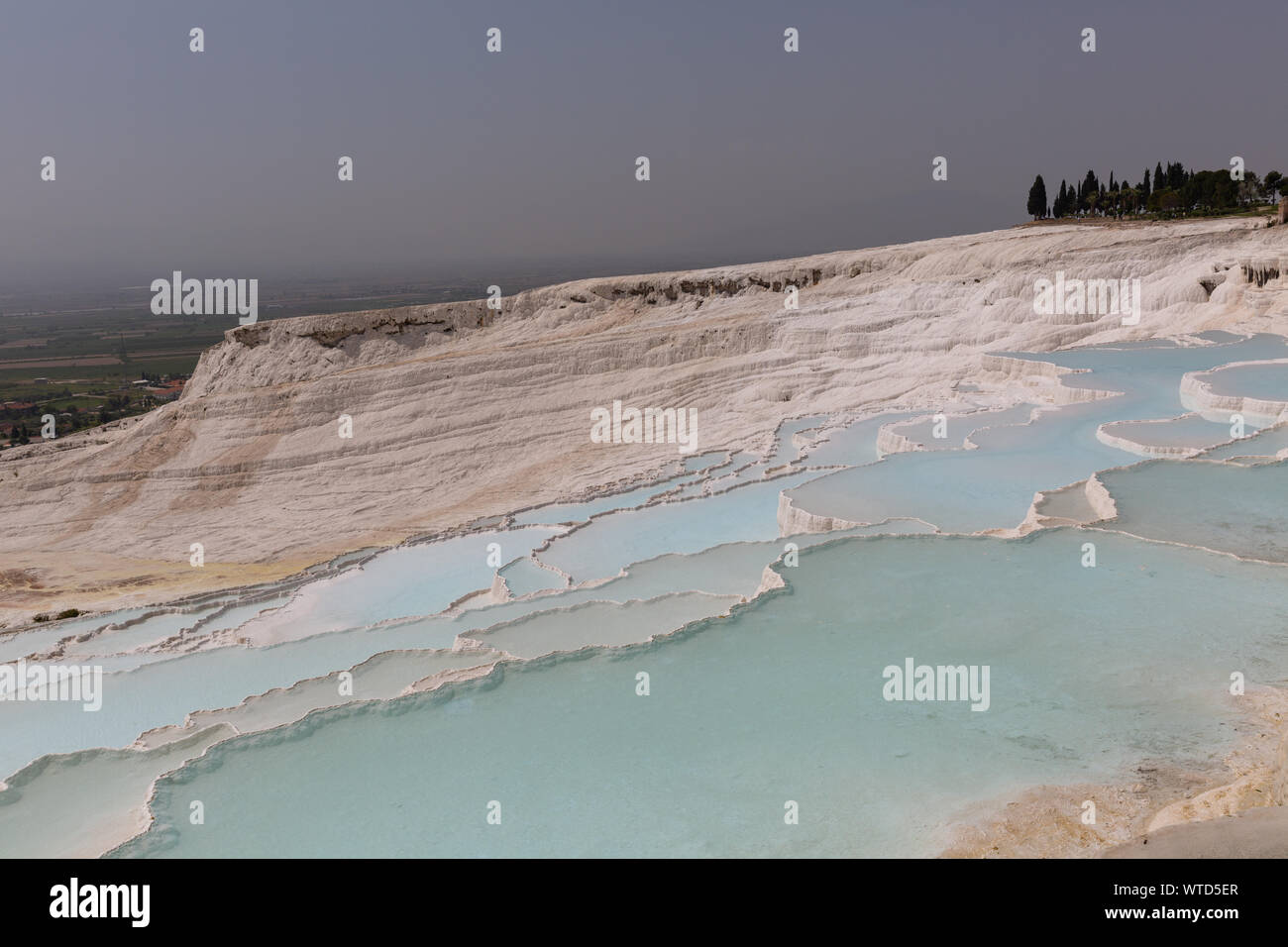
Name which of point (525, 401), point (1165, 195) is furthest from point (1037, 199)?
point (525, 401)

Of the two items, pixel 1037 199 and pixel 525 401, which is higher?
pixel 1037 199

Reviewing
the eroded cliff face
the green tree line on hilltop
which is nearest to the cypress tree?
the green tree line on hilltop

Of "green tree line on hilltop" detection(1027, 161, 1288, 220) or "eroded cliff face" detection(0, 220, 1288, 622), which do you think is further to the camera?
"green tree line on hilltop" detection(1027, 161, 1288, 220)

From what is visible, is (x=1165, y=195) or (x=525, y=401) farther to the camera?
(x=1165, y=195)

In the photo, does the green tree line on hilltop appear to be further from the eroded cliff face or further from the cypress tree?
the eroded cliff face

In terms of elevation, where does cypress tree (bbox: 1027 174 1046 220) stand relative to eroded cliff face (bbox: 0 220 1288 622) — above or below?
above

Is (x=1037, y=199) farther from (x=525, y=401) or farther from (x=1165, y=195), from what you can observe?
(x=525, y=401)
